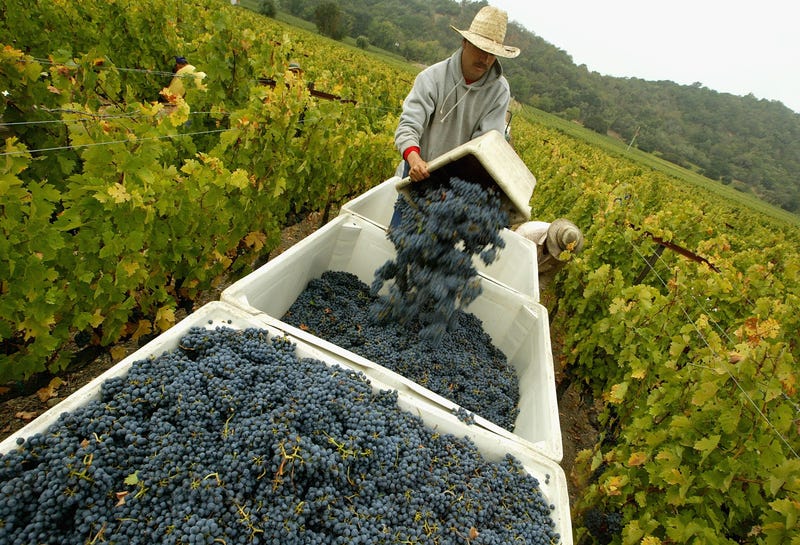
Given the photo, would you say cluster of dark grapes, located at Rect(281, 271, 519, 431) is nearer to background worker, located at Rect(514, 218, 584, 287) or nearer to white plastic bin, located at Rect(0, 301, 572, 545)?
white plastic bin, located at Rect(0, 301, 572, 545)

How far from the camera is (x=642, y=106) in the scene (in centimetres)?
6975

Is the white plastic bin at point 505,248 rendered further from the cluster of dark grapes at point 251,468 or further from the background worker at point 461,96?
the cluster of dark grapes at point 251,468

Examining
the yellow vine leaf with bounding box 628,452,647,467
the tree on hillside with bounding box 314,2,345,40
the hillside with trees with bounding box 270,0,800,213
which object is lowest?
the yellow vine leaf with bounding box 628,452,647,467

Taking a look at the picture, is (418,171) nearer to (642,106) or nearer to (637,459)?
(637,459)

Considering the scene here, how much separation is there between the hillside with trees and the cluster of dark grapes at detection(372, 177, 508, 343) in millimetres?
45390

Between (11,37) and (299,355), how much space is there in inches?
233

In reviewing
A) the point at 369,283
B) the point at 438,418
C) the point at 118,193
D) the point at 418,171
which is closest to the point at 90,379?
the point at 118,193

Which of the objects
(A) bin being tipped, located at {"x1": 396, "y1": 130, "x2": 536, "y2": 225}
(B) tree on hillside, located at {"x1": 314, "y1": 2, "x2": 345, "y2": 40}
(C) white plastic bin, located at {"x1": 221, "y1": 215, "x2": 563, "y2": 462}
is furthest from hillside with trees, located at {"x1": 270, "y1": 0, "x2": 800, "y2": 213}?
(A) bin being tipped, located at {"x1": 396, "y1": 130, "x2": 536, "y2": 225}

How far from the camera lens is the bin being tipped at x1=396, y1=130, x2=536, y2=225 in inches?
89.0

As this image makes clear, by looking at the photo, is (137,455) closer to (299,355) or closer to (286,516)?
(286,516)

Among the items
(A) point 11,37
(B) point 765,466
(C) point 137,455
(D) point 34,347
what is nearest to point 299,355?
(C) point 137,455

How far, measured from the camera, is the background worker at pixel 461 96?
103 inches

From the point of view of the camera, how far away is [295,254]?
2.36 m

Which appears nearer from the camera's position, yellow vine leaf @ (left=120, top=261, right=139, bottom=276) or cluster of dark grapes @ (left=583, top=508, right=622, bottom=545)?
yellow vine leaf @ (left=120, top=261, right=139, bottom=276)
